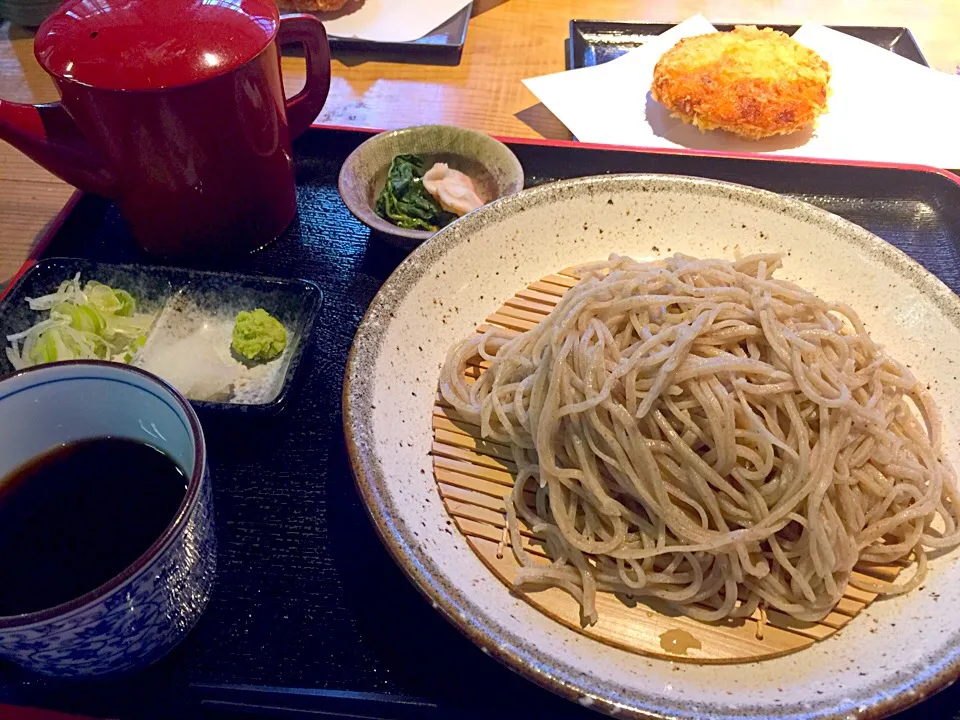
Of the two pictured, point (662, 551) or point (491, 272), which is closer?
point (662, 551)

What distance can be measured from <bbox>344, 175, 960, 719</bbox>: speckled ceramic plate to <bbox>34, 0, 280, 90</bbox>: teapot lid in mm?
622

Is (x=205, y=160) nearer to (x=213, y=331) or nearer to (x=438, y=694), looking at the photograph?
(x=213, y=331)

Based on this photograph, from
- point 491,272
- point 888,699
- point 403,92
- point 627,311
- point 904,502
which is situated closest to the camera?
point 888,699

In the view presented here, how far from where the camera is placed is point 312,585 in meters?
1.30

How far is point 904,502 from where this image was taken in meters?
1.32

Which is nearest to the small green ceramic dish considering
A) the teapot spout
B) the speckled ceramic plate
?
the speckled ceramic plate

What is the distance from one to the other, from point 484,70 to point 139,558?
252 centimetres

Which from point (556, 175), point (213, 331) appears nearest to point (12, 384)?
point (213, 331)

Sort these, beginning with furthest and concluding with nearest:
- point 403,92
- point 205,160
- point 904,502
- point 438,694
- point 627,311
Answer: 1. point 403,92
2. point 205,160
3. point 627,311
4. point 904,502
5. point 438,694

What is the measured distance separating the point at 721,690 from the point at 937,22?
137 inches

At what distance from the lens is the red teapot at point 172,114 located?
1486 millimetres

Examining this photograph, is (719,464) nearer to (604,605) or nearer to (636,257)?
(604,605)

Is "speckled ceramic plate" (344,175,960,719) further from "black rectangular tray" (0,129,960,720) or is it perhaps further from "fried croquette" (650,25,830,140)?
"fried croquette" (650,25,830,140)

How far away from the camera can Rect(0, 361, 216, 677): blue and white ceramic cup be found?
0.97 metres
